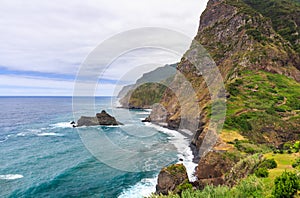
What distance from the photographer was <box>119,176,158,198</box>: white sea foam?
31.8 meters

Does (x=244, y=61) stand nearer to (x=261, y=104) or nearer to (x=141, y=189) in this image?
(x=261, y=104)

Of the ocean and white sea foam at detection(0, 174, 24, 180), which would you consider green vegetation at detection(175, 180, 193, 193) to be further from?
white sea foam at detection(0, 174, 24, 180)

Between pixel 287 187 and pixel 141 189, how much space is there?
23.6 m

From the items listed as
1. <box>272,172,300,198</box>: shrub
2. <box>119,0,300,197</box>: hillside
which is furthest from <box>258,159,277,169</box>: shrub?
<box>272,172,300,198</box>: shrub

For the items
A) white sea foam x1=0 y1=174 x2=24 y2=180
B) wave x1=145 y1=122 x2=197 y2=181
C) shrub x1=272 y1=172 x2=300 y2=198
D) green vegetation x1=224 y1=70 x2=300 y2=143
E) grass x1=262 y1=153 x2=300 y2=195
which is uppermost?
green vegetation x1=224 y1=70 x2=300 y2=143

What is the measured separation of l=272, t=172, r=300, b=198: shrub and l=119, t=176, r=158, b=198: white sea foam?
20829 mm

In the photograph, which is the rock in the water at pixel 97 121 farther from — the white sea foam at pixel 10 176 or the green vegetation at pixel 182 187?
the green vegetation at pixel 182 187

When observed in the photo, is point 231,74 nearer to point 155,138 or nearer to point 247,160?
point 155,138

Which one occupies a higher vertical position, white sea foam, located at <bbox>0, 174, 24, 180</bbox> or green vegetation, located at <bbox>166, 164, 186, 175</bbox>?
green vegetation, located at <bbox>166, 164, 186, 175</bbox>

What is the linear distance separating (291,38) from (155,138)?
76.6 meters

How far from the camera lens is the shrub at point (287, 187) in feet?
42.8

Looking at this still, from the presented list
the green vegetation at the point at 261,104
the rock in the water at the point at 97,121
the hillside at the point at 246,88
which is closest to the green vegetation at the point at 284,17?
the hillside at the point at 246,88

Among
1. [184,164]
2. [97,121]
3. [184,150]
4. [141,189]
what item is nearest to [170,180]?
[141,189]

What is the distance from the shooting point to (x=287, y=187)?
13.1 m
